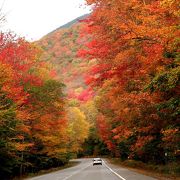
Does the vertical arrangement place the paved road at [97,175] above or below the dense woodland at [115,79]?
below

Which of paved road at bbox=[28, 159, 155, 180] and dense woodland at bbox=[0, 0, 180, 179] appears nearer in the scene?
dense woodland at bbox=[0, 0, 180, 179]

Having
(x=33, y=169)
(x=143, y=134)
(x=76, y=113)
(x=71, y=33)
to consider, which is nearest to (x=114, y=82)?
(x=143, y=134)

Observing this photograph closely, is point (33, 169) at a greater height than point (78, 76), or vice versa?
point (78, 76)

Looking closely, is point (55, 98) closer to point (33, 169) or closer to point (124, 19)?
point (33, 169)

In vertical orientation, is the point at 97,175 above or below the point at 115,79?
below

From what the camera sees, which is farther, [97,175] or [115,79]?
[97,175]

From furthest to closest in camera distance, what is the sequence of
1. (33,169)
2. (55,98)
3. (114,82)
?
(33,169) < (55,98) < (114,82)

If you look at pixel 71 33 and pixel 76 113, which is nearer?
pixel 76 113

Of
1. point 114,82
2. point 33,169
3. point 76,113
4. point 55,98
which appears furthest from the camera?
point 76,113

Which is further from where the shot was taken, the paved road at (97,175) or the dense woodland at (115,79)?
the paved road at (97,175)

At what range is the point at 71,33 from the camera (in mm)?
179000

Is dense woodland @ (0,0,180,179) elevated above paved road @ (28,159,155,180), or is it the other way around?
dense woodland @ (0,0,180,179)

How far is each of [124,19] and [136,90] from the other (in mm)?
5908

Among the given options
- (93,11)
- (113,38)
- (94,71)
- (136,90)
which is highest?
(93,11)
